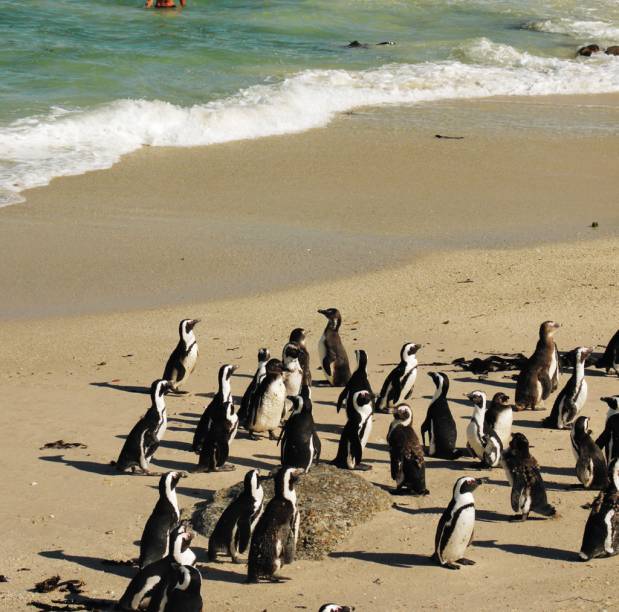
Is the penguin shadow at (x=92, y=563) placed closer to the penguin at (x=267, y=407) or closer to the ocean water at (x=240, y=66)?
the penguin at (x=267, y=407)

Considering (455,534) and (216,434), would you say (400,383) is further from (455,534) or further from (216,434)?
(455,534)

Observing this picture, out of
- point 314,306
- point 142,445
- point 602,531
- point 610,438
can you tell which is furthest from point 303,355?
point 602,531

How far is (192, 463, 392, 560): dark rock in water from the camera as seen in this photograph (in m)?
8.05

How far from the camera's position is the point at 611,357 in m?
11.4

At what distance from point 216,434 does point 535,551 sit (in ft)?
8.21

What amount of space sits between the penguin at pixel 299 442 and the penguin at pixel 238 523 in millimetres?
1084

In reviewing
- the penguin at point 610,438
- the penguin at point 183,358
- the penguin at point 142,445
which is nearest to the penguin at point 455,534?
the penguin at point 610,438

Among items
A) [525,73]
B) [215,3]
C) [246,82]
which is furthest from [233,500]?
[215,3]

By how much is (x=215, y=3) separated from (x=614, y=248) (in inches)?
870

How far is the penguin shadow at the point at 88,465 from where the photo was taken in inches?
366

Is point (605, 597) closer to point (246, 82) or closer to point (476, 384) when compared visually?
point (476, 384)

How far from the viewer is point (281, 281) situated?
45.5 ft

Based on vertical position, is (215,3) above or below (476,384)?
above

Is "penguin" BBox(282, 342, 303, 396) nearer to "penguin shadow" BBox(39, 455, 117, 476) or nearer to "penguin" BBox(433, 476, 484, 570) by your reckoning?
"penguin shadow" BBox(39, 455, 117, 476)
